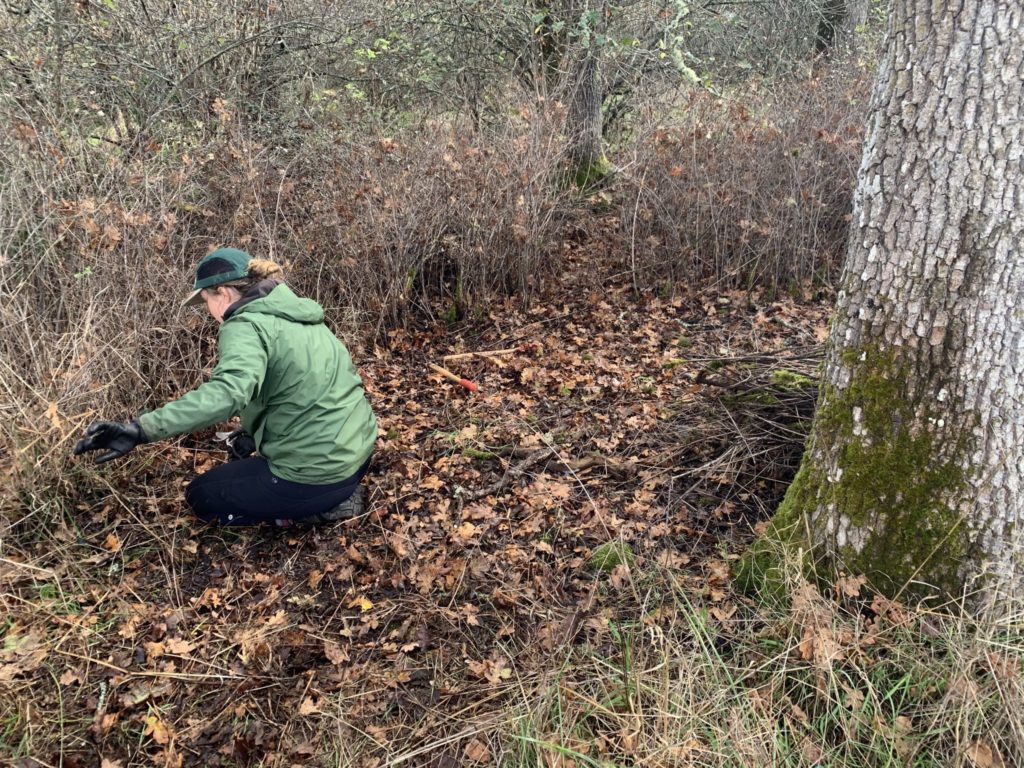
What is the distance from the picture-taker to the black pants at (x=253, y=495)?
3496 millimetres

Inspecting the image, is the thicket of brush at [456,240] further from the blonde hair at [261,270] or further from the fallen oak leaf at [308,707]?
the blonde hair at [261,270]

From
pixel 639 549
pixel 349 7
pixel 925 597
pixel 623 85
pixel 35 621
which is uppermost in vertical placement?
pixel 349 7

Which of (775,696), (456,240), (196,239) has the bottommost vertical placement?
(775,696)

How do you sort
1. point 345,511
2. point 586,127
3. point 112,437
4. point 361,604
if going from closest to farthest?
point 112,437
point 361,604
point 345,511
point 586,127

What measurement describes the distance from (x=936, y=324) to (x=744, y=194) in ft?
13.2

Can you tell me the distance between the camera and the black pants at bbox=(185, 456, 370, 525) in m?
3.50

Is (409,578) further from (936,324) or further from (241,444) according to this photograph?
(936,324)

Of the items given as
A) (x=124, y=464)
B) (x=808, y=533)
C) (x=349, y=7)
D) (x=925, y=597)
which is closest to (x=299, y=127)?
(x=349, y=7)

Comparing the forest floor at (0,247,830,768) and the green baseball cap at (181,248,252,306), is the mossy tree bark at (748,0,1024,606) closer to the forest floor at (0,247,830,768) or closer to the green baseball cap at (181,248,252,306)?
the forest floor at (0,247,830,768)

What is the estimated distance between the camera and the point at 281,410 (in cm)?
346

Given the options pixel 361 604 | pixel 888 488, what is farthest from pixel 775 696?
pixel 361 604

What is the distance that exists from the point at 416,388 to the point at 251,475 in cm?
173

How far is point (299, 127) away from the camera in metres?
6.29

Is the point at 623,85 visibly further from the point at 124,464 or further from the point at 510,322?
the point at 124,464
